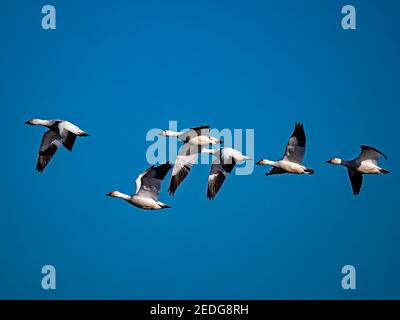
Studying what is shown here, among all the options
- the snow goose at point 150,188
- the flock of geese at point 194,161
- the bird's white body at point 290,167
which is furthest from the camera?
the bird's white body at point 290,167

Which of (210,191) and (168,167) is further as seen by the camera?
(210,191)

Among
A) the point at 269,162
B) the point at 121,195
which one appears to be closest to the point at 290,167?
the point at 269,162

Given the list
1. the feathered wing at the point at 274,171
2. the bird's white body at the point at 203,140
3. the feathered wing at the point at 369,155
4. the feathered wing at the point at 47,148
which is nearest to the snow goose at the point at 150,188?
the bird's white body at the point at 203,140

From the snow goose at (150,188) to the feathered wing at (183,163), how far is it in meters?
0.70

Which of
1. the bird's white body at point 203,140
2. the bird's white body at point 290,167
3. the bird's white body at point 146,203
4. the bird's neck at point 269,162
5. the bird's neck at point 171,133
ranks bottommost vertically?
Answer: the bird's white body at point 146,203

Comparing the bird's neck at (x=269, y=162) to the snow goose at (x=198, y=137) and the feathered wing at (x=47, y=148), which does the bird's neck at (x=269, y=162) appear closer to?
the snow goose at (x=198, y=137)

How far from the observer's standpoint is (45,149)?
22750 mm

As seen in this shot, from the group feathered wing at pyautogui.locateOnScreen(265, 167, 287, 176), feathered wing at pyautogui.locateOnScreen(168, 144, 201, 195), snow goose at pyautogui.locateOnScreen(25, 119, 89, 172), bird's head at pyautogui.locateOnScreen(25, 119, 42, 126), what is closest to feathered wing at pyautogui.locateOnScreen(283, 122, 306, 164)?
feathered wing at pyautogui.locateOnScreen(265, 167, 287, 176)

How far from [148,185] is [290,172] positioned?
10.6ft

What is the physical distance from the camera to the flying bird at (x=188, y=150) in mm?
21469

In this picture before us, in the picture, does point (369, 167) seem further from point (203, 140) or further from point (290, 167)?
point (203, 140)
